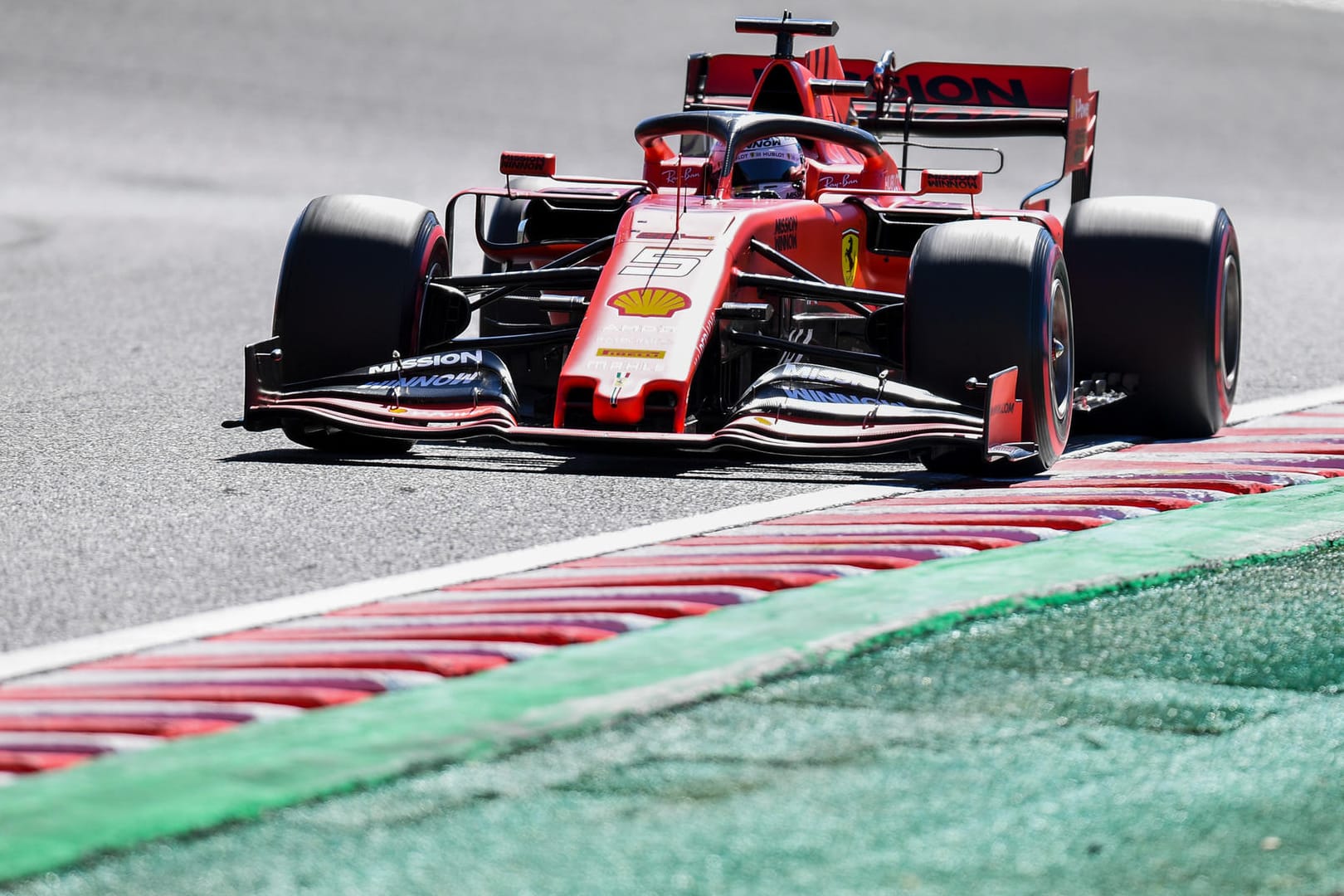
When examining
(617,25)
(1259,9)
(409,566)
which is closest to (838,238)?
(409,566)

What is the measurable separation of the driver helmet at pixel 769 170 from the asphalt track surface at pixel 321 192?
5.13 ft

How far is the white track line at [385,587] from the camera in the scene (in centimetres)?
390

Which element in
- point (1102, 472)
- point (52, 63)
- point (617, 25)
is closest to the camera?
point (1102, 472)

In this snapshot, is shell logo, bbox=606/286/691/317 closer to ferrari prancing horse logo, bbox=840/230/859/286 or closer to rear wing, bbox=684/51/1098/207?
ferrari prancing horse logo, bbox=840/230/859/286

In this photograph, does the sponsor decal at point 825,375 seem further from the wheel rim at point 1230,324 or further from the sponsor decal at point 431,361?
the wheel rim at point 1230,324

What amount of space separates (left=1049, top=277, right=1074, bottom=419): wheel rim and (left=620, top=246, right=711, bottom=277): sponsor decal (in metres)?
1.21

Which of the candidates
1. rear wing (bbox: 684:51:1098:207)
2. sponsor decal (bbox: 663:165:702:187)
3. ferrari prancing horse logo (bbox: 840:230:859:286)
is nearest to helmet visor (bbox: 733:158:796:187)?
ferrari prancing horse logo (bbox: 840:230:859:286)

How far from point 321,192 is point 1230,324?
16851 millimetres

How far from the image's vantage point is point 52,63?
29172mm

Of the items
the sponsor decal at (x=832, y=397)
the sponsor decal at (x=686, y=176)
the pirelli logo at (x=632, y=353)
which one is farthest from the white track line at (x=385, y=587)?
the sponsor decal at (x=686, y=176)

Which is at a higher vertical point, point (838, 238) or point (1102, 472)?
point (838, 238)

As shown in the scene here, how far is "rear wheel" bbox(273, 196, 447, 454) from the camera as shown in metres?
6.80

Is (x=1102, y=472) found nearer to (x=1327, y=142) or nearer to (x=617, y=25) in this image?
(x=1327, y=142)

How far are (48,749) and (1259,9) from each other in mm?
41737
